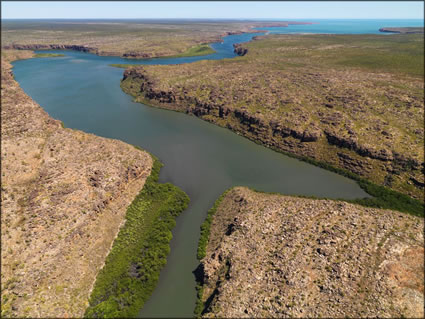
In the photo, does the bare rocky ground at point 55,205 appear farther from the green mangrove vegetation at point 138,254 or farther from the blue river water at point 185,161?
the blue river water at point 185,161

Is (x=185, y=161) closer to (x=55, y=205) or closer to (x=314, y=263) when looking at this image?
(x=55, y=205)

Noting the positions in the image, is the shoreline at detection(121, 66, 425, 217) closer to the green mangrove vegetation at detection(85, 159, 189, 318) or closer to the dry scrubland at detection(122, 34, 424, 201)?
the dry scrubland at detection(122, 34, 424, 201)

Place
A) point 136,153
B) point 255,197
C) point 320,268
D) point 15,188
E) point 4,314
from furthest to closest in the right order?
point 136,153
point 255,197
point 15,188
point 320,268
point 4,314

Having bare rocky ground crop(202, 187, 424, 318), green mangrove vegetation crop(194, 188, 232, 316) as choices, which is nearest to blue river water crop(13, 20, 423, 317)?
green mangrove vegetation crop(194, 188, 232, 316)

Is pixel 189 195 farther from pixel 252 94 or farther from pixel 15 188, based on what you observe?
pixel 252 94

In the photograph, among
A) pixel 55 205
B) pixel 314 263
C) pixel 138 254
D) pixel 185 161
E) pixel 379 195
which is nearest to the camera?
pixel 314 263

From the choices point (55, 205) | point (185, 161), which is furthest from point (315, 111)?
point (55, 205)

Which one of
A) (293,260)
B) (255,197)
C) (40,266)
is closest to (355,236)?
(293,260)
